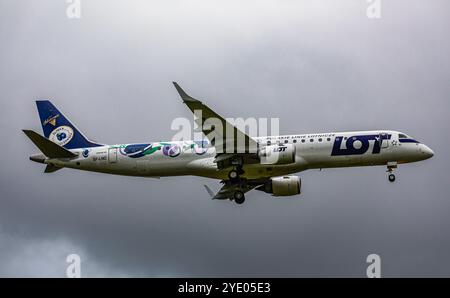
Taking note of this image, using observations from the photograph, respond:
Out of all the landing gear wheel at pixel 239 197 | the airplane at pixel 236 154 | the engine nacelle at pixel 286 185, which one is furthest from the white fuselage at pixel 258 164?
the engine nacelle at pixel 286 185

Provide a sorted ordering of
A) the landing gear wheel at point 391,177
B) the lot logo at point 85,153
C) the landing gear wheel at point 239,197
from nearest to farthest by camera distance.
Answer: the landing gear wheel at point 391,177
the landing gear wheel at point 239,197
the lot logo at point 85,153

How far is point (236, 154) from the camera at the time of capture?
6031cm

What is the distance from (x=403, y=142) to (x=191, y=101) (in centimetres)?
1561

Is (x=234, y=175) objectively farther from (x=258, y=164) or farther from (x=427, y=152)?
(x=427, y=152)

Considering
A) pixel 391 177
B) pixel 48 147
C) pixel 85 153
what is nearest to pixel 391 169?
pixel 391 177

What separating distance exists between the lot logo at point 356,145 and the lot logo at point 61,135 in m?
20.0

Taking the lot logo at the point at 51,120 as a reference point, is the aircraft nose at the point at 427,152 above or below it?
below

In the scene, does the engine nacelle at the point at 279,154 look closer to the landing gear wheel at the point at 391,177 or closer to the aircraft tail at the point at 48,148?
the landing gear wheel at the point at 391,177

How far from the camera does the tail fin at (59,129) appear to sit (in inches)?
2522

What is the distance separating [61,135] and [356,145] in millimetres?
22169

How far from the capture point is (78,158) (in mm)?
62594

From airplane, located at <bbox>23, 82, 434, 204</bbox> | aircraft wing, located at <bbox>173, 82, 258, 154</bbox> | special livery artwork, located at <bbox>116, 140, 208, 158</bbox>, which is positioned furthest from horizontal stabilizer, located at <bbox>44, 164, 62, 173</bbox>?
aircraft wing, located at <bbox>173, 82, 258, 154</bbox>

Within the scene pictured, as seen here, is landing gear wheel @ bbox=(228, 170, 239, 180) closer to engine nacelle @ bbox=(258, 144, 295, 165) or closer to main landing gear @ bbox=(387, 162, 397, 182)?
engine nacelle @ bbox=(258, 144, 295, 165)

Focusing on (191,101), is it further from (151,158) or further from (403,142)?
(403,142)
